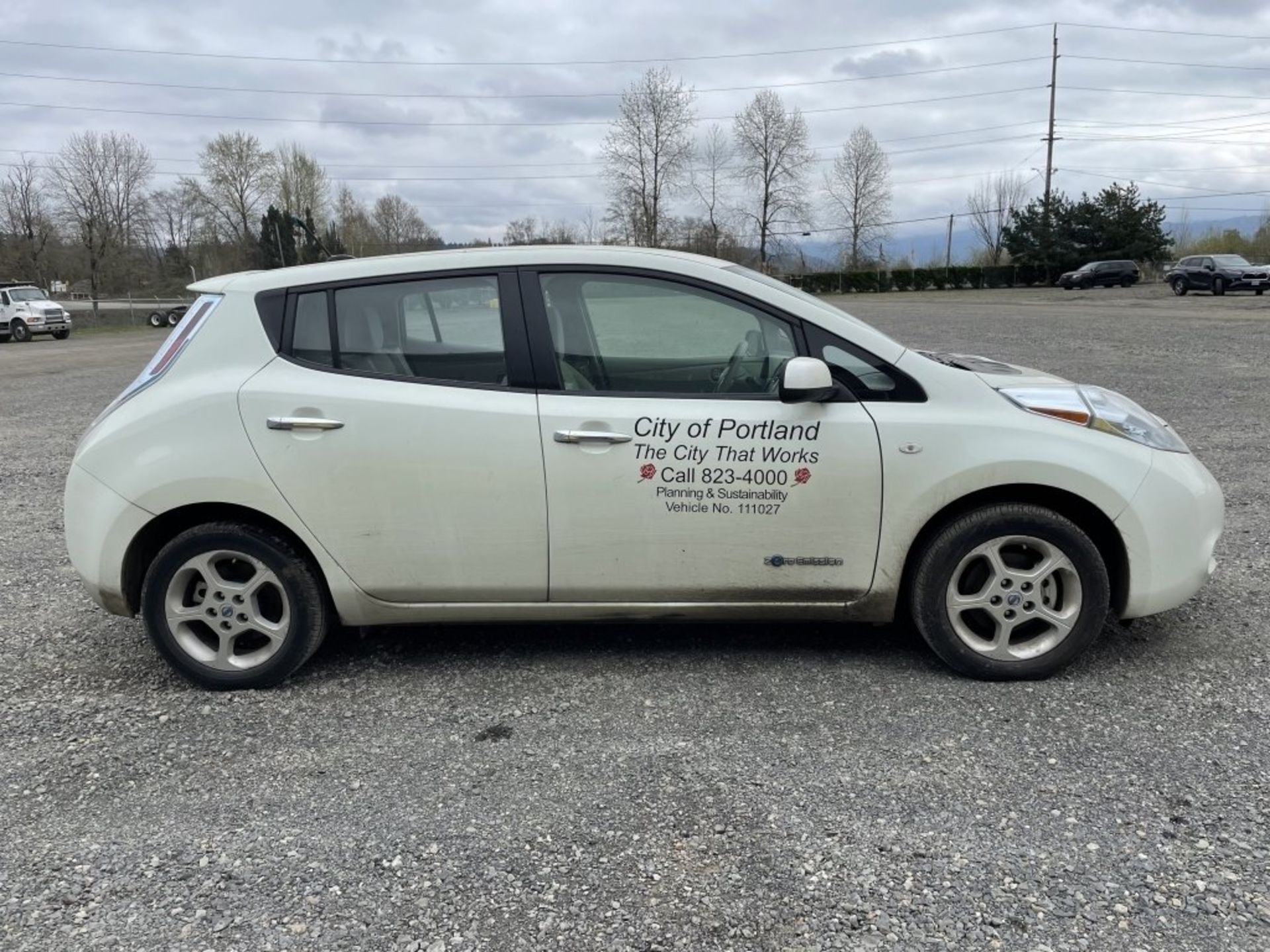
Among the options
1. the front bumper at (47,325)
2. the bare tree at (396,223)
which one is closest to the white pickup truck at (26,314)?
the front bumper at (47,325)

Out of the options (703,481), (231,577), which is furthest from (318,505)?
Answer: (703,481)

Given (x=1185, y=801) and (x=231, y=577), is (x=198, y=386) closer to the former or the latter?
(x=231, y=577)

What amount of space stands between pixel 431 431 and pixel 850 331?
1641mm

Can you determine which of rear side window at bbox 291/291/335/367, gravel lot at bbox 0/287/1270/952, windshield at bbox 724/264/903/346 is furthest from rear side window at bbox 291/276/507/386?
gravel lot at bbox 0/287/1270/952

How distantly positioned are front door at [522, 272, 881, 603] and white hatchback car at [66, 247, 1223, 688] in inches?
0.4

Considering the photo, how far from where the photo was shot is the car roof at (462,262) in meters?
3.60

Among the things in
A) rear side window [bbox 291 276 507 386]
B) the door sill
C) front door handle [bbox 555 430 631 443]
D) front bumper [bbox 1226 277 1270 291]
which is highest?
front bumper [bbox 1226 277 1270 291]

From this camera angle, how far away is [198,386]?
A: 3508mm

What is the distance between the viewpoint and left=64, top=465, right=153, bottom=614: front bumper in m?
3.51

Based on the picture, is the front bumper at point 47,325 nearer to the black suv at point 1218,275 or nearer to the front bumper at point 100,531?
the front bumper at point 100,531

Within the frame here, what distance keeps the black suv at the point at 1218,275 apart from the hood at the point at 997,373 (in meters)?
37.6

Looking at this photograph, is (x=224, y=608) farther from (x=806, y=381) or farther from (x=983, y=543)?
(x=983, y=543)

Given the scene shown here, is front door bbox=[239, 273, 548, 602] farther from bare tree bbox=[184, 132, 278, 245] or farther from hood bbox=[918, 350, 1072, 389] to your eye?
bare tree bbox=[184, 132, 278, 245]

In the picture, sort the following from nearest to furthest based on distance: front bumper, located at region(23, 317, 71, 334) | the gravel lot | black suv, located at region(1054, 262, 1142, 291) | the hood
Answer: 1. the gravel lot
2. the hood
3. front bumper, located at region(23, 317, 71, 334)
4. black suv, located at region(1054, 262, 1142, 291)
